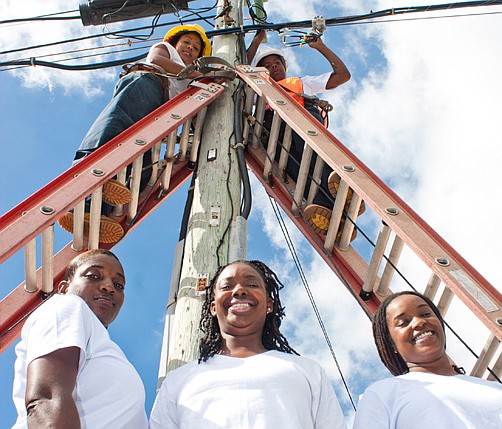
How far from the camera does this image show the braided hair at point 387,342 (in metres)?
2.95

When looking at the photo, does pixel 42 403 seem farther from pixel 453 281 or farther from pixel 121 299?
pixel 453 281

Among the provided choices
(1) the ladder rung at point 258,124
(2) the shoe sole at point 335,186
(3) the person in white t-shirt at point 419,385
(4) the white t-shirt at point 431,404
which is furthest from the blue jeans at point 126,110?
(4) the white t-shirt at point 431,404

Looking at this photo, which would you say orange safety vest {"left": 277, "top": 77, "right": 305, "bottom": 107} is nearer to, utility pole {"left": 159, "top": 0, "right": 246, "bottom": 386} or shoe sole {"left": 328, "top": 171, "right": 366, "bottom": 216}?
utility pole {"left": 159, "top": 0, "right": 246, "bottom": 386}

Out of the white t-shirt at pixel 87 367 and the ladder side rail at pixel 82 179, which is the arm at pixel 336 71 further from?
the white t-shirt at pixel 87 367

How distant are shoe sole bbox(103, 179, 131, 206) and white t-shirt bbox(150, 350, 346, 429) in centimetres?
197

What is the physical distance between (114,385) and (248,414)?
1.61ft

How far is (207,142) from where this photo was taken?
5262 mm

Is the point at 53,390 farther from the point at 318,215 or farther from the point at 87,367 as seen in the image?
the point at 318,215

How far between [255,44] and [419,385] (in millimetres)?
5973

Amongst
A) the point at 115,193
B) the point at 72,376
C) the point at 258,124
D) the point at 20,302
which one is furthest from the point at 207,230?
the point at 72,376

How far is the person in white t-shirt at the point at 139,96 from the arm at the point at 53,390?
2288 mm

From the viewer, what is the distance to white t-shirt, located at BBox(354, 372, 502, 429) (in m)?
2.31

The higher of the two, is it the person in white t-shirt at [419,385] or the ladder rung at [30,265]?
the person in white t-shirt at [419,385]

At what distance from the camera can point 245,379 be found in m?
2.33
